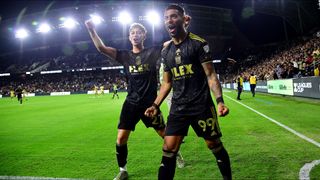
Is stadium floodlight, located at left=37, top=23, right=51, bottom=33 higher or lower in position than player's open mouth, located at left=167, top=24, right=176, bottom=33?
higher

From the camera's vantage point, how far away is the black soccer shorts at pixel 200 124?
359 centimetres

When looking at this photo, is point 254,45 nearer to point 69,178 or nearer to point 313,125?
point 313,125

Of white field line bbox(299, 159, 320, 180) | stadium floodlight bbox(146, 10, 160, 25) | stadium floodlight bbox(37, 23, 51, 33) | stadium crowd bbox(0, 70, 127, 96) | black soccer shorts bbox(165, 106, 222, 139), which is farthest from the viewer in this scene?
stadium crowd bbox(0, 70, 127, 96)

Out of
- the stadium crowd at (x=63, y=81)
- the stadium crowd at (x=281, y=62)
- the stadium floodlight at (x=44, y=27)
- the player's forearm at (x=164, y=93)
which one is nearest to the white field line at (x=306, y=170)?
the player's forearm at (x=164, y=93)

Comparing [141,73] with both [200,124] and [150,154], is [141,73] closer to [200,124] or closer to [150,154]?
[200,124]

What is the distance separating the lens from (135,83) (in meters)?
5.00

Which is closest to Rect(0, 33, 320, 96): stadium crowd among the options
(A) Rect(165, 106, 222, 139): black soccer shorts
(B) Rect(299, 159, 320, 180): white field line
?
(B) Rect(299, 159, 320, 180): white field line

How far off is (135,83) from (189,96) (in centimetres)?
153

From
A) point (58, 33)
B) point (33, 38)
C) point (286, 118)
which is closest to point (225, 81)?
point (58, 33)

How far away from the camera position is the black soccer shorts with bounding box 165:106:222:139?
3.59 m

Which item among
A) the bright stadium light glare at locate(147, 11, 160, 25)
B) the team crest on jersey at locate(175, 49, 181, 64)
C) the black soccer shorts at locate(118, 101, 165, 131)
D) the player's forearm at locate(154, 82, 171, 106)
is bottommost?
the black soccer shorts at locate(118, 101, 165, 131)

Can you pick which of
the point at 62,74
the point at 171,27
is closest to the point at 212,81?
the point at 171,27

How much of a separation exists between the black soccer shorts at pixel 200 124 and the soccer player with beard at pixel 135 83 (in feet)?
4.09

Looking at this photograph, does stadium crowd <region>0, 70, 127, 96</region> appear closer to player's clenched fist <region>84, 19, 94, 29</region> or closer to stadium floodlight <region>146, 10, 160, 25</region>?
stadium floodlight <region>146, 10, 160, 25</region>
